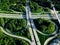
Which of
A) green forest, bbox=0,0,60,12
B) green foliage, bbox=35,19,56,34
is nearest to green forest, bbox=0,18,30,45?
green foliage, bbox=35,19,56,34

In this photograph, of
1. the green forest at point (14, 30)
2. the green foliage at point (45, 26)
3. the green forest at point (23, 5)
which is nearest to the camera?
the green forest at point (14, 30)

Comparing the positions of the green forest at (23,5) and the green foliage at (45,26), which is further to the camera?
the green forest at (23,5)

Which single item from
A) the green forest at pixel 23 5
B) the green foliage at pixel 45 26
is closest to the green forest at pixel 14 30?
the green foliage at pixel 45 26

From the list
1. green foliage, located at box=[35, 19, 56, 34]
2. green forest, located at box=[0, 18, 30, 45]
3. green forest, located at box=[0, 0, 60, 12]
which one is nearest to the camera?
green forest, located at box=[0, 18, 30, 45]

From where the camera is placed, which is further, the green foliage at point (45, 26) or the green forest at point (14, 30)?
the green foliage at point (45, 26)

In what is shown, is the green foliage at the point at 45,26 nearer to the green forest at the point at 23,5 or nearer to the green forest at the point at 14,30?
the green forest at the point at 14,30

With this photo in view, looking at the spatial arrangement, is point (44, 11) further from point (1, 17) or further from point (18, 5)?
point (1, 17)

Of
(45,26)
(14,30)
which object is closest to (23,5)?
(45,26)

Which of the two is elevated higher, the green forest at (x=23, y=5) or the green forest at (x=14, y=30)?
the green forest at (x=23, y=5)

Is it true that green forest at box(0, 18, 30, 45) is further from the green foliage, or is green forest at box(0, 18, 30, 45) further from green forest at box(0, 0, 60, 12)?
green forest at box(0, 0, 60, 12)

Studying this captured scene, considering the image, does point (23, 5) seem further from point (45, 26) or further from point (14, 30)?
point (14, 30)

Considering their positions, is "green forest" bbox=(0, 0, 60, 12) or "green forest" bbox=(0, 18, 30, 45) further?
"green forest" bbox=(0, 0, 60, 12)

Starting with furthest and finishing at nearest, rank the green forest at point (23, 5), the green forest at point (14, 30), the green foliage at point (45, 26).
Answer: the green forest at point (23, 5) → the green foliage at point (45, 26) → the green forest at point (14, 30)
